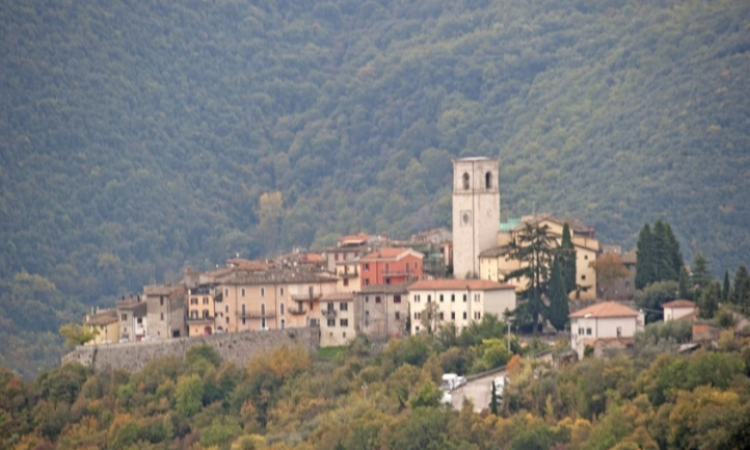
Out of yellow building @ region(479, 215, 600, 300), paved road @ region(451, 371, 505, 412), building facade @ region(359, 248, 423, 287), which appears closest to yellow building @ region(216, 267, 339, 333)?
building facade @ region(359, 248, 423, 287)

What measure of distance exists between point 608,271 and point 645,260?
160 cm

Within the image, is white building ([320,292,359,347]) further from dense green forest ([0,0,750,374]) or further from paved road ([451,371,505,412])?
dense green forest ([0,0,750,374])

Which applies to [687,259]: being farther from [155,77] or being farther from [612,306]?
[155,77]

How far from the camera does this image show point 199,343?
3521 inches

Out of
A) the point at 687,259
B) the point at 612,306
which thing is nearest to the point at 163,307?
the point at 612,306

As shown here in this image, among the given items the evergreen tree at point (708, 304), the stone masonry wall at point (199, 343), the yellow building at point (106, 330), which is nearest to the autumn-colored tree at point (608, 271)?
the evergreen tree at point (708, 304)

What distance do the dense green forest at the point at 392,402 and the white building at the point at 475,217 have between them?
198 inches

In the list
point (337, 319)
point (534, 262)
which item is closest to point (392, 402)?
point (337, 319)

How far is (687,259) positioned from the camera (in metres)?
115

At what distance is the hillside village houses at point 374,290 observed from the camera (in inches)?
3401

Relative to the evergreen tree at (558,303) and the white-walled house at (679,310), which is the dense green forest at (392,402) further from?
the white-walled house at (679,310)

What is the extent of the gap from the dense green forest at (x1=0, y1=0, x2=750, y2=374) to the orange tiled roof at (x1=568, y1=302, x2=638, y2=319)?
37.9 m

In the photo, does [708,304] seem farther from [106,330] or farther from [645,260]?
[106,330]

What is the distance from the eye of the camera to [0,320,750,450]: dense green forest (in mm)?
72062
